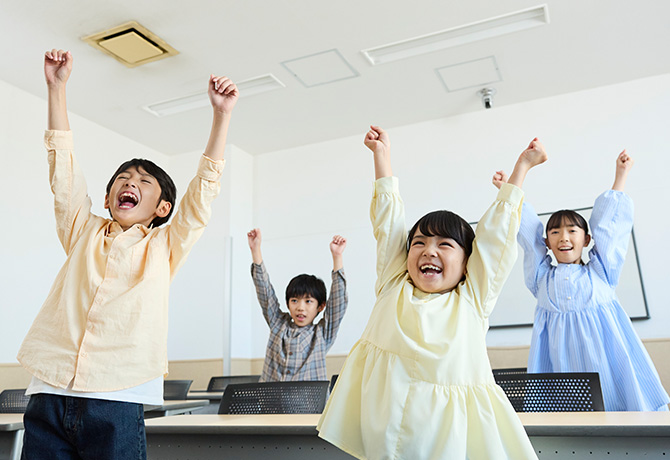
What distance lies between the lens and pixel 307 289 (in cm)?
313

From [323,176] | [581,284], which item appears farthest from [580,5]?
[323,176]

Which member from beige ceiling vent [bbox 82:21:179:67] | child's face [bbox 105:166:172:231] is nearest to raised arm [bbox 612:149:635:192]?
child's face [bbox 105:166:172:231]

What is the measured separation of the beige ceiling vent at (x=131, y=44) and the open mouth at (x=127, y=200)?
8.26 ft

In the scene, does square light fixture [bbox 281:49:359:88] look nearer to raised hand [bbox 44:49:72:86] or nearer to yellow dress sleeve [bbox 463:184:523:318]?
raised hand [bbox 44:49:72:86]

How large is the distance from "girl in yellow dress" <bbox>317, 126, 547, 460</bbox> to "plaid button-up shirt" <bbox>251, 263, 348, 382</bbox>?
163 centimetres

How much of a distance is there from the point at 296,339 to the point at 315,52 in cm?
207

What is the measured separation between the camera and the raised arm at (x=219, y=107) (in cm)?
144

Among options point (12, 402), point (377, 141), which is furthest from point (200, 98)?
point (377, 141)

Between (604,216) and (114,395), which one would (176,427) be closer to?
(114,395)

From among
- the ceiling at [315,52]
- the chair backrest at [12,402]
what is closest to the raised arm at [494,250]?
the chair backrest at [12,402]

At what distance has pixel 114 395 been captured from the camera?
1.20m

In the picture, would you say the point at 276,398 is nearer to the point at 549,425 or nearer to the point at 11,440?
the point at 11,440

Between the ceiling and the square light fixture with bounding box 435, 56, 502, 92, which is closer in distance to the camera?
the ceiling

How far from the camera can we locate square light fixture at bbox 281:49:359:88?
13.3 feet
